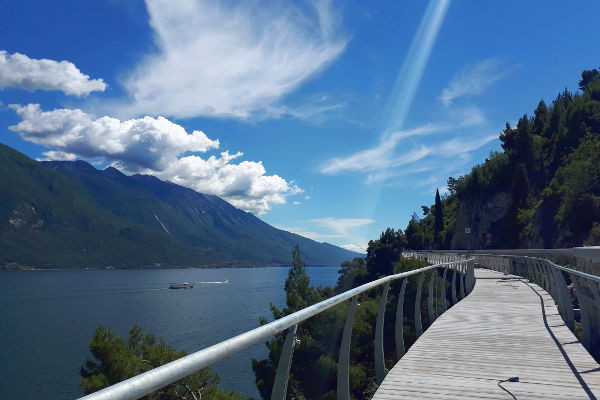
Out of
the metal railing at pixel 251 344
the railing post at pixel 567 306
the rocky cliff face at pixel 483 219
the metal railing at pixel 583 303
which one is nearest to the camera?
the metal railing at pixel 251 344

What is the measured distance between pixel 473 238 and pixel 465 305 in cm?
5840

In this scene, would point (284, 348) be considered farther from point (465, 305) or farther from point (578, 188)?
point (578, 188)

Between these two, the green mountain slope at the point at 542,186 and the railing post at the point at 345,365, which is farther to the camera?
the green mountain slope at the point at 542,186

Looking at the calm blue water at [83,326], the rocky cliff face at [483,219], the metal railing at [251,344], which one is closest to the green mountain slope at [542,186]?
the rocky cliff face at [483,219]

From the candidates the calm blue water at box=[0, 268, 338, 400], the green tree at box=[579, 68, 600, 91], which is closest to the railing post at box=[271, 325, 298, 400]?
the calm blue water at box=[0, 268, 338, 400]

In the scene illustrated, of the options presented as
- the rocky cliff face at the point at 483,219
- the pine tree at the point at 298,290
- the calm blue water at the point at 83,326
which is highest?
the rocky cliff face at the point at 483,219

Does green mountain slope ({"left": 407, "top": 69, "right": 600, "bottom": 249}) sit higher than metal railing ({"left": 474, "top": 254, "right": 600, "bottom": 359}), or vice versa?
green mountain slope ({"left": 407, "top": 69, "right": 600, "bottom": 249})

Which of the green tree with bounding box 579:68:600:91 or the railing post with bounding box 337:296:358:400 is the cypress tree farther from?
the railing post with bounding box 337:296:358:400

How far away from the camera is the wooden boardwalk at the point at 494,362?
4828 millimetres

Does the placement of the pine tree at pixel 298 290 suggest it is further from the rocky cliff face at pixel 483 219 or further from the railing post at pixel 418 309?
the rocky cliff face at pixel 483 219

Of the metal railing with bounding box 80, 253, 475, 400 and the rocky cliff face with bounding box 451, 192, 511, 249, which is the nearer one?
the metal railing with bounding box 80, 253, 475, 400

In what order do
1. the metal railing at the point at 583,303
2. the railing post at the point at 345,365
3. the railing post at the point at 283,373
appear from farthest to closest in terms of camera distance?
the metal railing at the point at 583,303 < the railing post at the point at 345,365 < the railing post at the point at 283,373

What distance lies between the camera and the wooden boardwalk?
190 inches

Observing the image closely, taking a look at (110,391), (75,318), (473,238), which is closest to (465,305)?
(110,391)
